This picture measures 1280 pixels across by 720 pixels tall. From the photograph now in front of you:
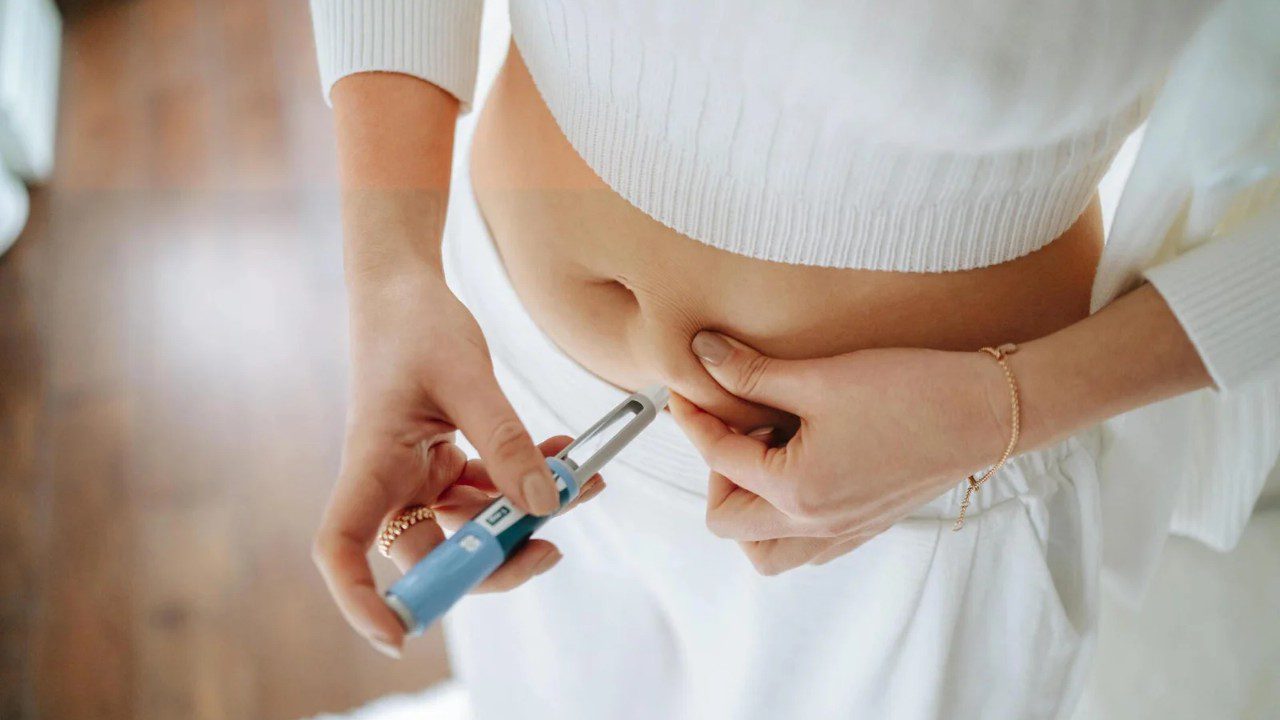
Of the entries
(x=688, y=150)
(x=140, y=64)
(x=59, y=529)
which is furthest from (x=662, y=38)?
(x=140, y=64)

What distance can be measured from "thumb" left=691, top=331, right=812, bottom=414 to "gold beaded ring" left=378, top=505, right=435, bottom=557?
0.21 metres

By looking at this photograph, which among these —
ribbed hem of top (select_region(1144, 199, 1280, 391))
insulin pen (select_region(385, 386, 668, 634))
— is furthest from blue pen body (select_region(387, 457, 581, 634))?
ribbed hem of top (select_region(1144, 199, 1280, 391))

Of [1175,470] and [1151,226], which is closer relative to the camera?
[1151,226]

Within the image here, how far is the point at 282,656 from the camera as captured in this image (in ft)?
4.72

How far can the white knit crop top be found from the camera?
0.47 m

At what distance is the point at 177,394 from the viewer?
5.70 ft

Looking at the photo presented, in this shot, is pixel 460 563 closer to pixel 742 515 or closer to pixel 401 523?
pixel 401 523

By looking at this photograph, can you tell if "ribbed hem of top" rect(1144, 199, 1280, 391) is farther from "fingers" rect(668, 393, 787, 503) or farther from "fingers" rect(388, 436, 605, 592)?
"fingers" rect(388, 436, 605, 592)

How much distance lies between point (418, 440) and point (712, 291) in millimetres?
216

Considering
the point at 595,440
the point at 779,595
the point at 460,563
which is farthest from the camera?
the point at 779,595

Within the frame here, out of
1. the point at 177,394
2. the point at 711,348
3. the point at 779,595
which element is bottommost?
the point at 177,394

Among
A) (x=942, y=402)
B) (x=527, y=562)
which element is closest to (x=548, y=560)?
(x=527, y=562)

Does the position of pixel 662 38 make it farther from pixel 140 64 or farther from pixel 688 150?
pixel 140 64

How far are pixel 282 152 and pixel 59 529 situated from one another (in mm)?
964
